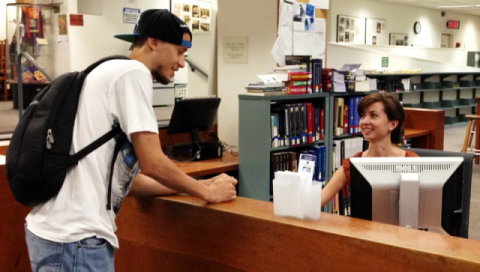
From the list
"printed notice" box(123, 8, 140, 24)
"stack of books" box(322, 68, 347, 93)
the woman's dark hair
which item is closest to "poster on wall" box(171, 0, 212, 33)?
"printed notice" box(123, 8, 140, 24)

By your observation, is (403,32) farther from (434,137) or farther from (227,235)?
(227,235)

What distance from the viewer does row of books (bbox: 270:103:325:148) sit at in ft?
13.5

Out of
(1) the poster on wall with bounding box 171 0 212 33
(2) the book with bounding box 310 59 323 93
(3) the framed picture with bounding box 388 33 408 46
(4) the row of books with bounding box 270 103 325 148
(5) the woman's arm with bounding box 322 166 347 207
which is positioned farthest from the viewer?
(3) the framed picture with bounding box 388 33 408 46

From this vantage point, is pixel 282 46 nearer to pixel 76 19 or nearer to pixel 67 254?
pixel 67 254

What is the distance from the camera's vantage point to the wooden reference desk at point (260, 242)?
5.17ft

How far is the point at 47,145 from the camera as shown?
1506mm

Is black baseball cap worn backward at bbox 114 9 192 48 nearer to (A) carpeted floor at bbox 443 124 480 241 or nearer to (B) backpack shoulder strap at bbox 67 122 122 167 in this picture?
(B) backpack shoulder strap at bbox 67 122 122 167

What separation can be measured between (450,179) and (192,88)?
3.94 m

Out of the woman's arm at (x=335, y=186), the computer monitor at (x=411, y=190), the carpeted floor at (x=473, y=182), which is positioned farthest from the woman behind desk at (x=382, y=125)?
the carpeted floor at (x=473, y=182)

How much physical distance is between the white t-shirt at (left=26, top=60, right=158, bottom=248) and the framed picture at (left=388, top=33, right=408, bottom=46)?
16391 mm

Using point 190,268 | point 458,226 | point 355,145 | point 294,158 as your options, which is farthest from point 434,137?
point 190,268

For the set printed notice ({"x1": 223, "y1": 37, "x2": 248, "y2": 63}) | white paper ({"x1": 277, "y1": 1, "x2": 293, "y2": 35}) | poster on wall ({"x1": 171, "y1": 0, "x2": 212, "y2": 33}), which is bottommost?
printed notice ({"x1": 223, "y1": 37, "x2": 248, "y2": 63})

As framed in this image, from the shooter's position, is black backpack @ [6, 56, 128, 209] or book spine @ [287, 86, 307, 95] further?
book spine @ [287, 86, 307, 95]

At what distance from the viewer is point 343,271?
1.70 meters
